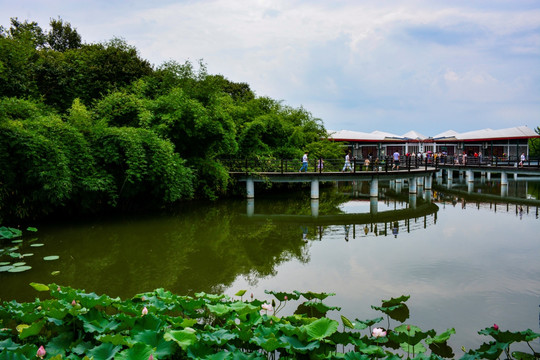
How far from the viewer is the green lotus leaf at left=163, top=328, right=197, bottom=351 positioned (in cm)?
288

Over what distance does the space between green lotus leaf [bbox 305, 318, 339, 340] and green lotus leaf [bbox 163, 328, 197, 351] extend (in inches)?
36.3

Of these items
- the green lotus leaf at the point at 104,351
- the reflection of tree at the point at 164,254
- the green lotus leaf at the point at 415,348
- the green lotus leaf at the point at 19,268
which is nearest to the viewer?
the green lotus leaf at the point at 104,351

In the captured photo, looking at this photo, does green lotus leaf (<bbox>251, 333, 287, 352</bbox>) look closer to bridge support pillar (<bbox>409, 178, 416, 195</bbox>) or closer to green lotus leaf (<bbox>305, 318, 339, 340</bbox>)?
green lotus leaf (<bbox>305, 318, 339, 340</bbox>)

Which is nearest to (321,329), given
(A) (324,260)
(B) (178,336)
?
(B) (178,336)

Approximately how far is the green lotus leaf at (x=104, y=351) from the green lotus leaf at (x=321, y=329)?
1.48 meters

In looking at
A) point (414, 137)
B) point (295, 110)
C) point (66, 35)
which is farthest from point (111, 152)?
point (414, 137)

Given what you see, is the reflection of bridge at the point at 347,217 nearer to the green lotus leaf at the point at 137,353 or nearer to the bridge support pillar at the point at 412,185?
the bridge support pillar at the point at 412,185

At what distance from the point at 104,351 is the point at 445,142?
39.4 meters

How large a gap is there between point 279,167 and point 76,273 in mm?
13186

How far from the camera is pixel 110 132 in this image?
39.4 ft

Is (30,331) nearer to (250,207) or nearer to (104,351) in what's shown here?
(104,351)

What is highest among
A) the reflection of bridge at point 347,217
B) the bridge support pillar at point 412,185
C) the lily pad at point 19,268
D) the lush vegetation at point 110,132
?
the lush vegetation at point 110,132

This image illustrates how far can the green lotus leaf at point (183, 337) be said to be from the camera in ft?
9.46

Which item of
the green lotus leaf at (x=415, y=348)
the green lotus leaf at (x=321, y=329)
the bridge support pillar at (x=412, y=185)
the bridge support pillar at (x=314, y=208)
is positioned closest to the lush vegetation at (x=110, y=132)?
the bridge support pillar at (x=314, y=208)
